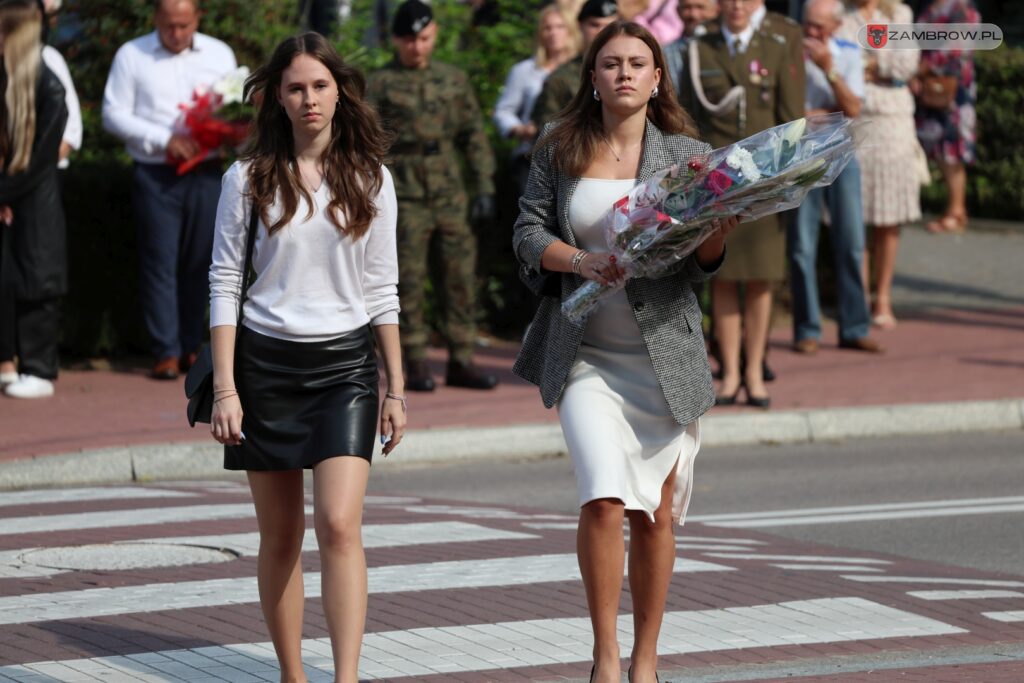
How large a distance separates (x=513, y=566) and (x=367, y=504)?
1.77m

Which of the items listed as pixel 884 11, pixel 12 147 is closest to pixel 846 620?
pixel 12 147

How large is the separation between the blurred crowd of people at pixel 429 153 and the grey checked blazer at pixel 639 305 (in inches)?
197

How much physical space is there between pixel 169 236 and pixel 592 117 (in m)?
6.77

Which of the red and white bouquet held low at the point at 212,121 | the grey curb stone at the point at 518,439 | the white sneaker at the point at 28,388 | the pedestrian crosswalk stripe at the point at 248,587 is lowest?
the white sneaker at the point at 28,388

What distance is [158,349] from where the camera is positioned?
12.2 m

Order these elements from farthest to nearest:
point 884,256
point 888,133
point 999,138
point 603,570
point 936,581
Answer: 1. point 999,138
2. point 884,256
3. point 888,133
4. point 936,581
5. point 603,570

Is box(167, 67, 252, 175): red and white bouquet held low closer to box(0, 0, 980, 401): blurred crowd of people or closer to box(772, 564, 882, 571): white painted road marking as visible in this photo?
box(0, 0, 980, 401): blurred crowd of people

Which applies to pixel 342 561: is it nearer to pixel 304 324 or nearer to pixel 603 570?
pixel 304 324

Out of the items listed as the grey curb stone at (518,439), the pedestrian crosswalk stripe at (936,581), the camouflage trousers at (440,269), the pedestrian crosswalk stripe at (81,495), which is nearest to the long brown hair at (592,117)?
the pedestrian crosswalk stripe at (936,581)

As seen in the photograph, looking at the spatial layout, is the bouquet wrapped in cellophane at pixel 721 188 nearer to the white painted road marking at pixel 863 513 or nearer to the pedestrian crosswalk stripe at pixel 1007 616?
the pedestrian crosswalk stripe at pixel 1007 616

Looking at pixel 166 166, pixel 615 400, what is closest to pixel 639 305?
pixel 615 400

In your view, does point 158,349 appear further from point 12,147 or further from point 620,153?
point 620,153

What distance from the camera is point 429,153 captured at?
11.6 metres

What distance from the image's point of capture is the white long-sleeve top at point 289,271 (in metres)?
5.26
